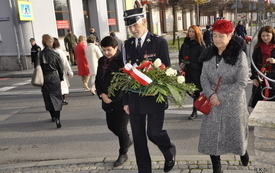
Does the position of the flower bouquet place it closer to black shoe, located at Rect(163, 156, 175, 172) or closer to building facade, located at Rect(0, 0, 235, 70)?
black shoe, located at Rect(163, 156, 175, 172)

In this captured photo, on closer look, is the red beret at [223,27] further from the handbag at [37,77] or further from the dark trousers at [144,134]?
the handbag at [37,77]

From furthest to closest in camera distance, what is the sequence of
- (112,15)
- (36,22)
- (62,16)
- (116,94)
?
1. (112,15)
2. (62,16)
3. (36,22)
4. (116,94)

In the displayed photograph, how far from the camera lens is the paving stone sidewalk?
11.9ft

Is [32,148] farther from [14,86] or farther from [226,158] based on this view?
[14,86]

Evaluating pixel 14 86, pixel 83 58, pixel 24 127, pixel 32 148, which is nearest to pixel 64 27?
pixel 14 86

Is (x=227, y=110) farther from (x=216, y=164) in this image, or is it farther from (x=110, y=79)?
(x=110, y=79)

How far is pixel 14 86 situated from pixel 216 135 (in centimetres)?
998

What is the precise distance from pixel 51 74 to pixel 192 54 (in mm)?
2820

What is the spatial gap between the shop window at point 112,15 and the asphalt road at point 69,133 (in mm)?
13415

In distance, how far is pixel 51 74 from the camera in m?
5.89

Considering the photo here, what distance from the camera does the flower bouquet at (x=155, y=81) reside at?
9.80 feet

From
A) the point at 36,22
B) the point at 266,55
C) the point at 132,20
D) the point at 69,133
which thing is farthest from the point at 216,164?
the point at 36,22

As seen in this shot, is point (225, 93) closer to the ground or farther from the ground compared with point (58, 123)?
farther from the ground

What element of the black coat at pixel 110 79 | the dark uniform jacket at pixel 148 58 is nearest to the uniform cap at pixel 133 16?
the dark uniform jacket at pixel 148 58
